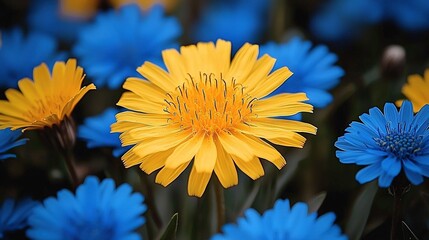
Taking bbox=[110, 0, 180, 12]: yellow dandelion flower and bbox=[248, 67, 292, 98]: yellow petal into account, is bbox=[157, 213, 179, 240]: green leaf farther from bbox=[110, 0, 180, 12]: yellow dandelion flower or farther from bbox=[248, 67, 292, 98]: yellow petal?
bbox=[110, 0, 180, 12]: yellow dandelion flower

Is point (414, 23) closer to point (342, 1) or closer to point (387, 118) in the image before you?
point (342, 1)

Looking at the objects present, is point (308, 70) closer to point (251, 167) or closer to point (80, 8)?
point (251, 167)

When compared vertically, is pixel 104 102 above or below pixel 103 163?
above

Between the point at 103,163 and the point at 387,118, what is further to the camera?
the point at 103,163

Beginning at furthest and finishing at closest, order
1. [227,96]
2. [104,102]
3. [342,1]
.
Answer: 1. [342,1]
2. [104,102]
3. [227,96]

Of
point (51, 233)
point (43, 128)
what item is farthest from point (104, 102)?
point (51, 233)

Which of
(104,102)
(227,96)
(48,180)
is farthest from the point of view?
(104,102)

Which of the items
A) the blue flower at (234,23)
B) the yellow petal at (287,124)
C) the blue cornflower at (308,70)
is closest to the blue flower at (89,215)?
the yellow petal at (287,124)
